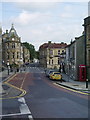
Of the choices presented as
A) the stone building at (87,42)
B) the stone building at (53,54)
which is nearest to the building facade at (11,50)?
the stone building at (53,54)

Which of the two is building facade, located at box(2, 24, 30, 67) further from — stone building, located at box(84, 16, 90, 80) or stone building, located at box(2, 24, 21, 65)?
stone building, located at box(84, 16, 90, 80)

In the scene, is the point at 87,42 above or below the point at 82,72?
above

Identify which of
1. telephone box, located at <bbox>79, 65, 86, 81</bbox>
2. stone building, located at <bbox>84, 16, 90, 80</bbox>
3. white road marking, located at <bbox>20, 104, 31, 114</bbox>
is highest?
stone building, located at <bbox>84, 16, 90, 80</bbox>

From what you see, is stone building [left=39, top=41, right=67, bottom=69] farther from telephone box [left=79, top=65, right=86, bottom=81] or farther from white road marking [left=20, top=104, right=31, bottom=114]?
white road marking [left=20, top=104, right=31, bottom=114]

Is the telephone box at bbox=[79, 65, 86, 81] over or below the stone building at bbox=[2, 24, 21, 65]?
below

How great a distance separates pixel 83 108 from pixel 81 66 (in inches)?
722

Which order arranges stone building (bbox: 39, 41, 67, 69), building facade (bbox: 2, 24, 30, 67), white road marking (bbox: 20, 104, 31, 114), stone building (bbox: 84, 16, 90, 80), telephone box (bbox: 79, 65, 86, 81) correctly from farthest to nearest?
1. stone building (bbox: 39, 41, 67, 69)
2. building facade (bbox: 2, 24, 30, 67)
3. telephone box (bbox: 79, 65, 86, 81)
4. stone building (bbox: 84, 16, 90, 80)
5. white road marking (bbox: 20, 104, 31, 114)

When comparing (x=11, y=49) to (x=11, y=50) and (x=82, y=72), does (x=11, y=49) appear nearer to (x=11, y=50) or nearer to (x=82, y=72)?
(x=11, y=50)

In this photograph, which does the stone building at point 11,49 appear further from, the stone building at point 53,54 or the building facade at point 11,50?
the stone building at point 53,54

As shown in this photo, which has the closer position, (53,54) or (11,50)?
(11,50)

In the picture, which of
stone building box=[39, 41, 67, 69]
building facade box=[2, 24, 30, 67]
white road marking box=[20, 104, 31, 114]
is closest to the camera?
white road marking box=[20, 104, 31, 114]

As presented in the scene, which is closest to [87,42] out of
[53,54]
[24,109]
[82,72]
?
[82,72]

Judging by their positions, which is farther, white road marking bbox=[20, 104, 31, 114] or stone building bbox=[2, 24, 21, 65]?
stone building bbox=[2, 24, 21, 65]

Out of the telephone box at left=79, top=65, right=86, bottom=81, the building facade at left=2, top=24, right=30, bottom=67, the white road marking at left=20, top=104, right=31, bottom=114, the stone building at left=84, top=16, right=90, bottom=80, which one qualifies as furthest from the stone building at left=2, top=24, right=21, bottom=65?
the white road marking at left=20, top=104, right=31, bottom=114
